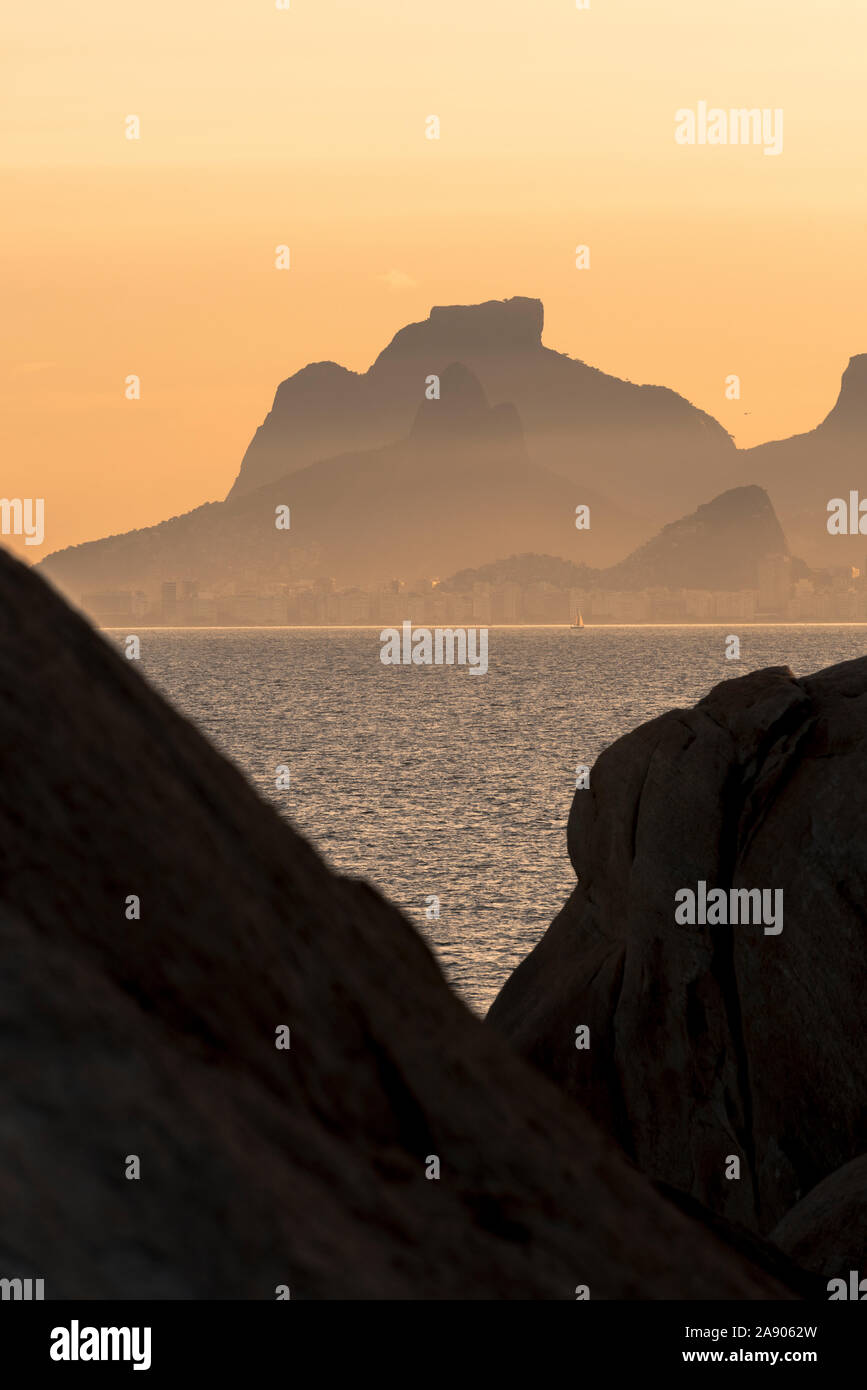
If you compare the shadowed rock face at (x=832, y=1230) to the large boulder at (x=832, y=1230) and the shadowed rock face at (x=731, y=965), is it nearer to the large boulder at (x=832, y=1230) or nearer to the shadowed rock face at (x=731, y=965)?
the large boulder at (x=832, y=1230)

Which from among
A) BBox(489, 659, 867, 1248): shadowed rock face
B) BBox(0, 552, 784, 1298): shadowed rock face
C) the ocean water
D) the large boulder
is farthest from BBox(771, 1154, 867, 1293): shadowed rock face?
the ocean water

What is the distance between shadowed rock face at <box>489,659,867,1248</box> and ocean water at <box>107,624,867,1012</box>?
18.8 meters

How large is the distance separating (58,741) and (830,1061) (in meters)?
14.6

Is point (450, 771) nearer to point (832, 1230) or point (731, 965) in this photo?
point (731, 965)

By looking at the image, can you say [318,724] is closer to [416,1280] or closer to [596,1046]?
[596,1046]

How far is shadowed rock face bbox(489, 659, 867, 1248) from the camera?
1675 cm

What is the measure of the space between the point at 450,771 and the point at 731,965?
256 feet

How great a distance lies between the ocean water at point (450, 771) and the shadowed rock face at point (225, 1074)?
111 feet

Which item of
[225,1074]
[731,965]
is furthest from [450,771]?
[225,1074]

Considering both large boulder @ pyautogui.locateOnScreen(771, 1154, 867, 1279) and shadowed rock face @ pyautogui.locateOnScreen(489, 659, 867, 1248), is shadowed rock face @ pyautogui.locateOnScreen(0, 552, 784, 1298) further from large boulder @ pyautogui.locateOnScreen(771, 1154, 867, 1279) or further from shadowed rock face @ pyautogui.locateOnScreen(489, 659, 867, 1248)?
shadowed rock face @ pyautogui.locateOnScreen(489, 659, 867, 1248)

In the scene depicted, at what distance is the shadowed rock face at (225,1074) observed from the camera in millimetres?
3156

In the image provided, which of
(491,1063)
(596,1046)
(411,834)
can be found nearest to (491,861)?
(411,834)

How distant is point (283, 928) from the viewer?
420 centimetres

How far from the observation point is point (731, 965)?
18109mm
